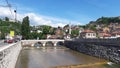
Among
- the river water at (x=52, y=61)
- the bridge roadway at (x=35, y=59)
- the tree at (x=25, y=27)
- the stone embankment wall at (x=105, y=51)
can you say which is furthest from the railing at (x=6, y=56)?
the tree at (x=25, y=27)

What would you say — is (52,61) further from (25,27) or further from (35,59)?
(25,27)

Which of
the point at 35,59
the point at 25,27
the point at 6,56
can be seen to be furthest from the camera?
the point at 25,27

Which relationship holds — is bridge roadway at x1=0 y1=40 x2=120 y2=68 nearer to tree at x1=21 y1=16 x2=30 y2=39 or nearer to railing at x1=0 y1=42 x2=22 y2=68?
railing at x1=0 y1=42 x2=22 y2=68

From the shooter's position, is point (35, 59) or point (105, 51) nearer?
point (35, 59)

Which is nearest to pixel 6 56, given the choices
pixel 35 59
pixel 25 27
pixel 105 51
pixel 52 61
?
pixel 52 61

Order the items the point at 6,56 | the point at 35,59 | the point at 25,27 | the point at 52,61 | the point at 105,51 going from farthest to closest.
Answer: the point at 25,27 < the point at 105,51 < the point at 35,59 < the point at 52,61 < the point at 6,56

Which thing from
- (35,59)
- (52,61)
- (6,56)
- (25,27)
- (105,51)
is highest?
(25,27)

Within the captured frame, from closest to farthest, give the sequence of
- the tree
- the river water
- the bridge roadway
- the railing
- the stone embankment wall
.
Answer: the railing < the bridge roadway < the river water < the stone embankment wall < the tree

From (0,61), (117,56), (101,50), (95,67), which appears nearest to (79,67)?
(95,67)

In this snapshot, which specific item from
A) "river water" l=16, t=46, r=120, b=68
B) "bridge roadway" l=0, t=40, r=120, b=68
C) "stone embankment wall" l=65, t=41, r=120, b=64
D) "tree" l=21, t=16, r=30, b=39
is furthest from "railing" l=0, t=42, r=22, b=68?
"tree" l=21, t=16, r=30, b=39

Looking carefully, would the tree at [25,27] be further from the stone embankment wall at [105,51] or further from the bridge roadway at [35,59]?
the bridge roadway at [35,59]

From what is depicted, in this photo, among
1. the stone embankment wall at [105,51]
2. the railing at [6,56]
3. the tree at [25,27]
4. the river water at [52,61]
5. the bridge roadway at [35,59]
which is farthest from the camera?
the tree at [25,27]

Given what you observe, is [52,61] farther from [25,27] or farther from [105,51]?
[25,27]

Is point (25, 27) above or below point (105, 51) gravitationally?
above
